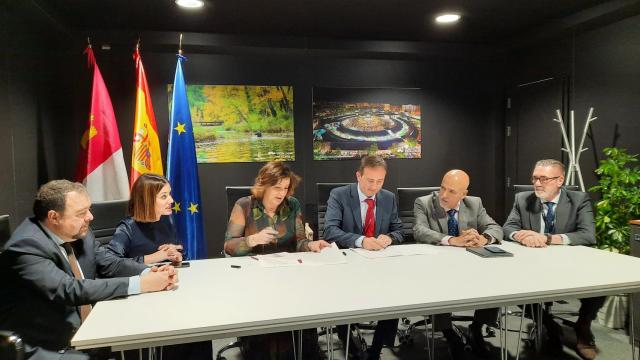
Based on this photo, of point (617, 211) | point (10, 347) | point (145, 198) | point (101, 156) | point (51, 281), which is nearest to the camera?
point (10, 347)

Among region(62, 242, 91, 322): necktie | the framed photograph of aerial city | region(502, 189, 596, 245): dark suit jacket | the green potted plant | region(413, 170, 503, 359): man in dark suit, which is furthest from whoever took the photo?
the framed photograph of aerial city

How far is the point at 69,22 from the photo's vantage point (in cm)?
376

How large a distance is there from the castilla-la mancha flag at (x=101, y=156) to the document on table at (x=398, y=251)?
2.37 metres

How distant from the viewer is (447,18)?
3883 millimetres

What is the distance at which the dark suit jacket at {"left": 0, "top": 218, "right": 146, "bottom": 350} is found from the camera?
1494 mm

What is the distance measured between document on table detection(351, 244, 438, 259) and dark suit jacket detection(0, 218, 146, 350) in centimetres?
130

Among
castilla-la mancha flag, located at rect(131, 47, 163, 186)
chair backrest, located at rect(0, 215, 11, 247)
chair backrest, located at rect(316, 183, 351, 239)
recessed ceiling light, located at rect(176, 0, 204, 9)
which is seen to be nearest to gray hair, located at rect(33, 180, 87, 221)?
chair backrest, located at rect(0, 215, 11, 247)

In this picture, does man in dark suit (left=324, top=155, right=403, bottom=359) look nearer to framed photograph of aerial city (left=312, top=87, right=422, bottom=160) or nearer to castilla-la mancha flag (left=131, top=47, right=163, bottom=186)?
framed photograph of aerial city (left=312, top=87, right=422, bottom=160)

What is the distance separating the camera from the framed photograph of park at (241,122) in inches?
168

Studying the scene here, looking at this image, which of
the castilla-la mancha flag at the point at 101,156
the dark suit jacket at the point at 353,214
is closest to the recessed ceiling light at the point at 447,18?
the dark suit jacket at the point at 353,214

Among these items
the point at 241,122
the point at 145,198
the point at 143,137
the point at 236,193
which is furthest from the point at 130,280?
the point at 241,122

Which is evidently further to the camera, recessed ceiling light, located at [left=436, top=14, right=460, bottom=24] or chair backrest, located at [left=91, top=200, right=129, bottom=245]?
recessed ceiling light, located at [left=436, top=14, right=460, bottom=24]

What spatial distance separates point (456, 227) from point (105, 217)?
91.8 inches

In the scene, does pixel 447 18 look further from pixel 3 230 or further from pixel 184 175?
pixel 3 230
